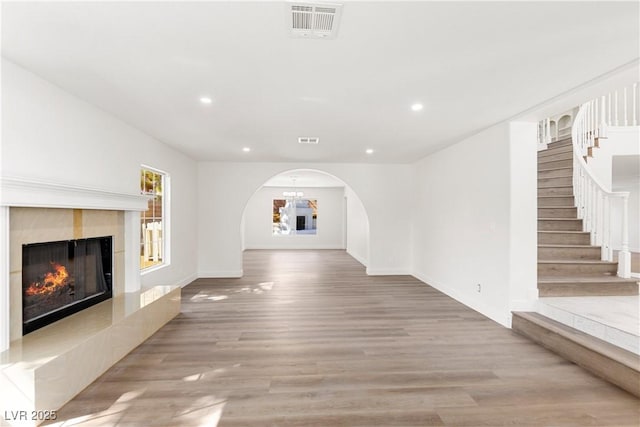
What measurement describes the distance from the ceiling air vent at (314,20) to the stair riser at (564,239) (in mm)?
4534

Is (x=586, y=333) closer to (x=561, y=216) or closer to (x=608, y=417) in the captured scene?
(x=608, y=417)

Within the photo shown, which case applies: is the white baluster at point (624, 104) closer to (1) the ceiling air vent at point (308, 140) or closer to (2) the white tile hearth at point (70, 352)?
(1) the ceiling air vent at point (308, 140)

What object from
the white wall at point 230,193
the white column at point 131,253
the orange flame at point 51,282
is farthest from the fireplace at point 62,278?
the white wall at point 230,193

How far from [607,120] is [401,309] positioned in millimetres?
5467

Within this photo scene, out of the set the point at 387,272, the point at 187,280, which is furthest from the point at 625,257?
the point at 187,280

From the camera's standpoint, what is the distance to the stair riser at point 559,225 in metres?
4.56

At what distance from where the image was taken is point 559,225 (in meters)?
4.65

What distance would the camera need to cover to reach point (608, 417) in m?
2.01

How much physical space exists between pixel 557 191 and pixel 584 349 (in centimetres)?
344

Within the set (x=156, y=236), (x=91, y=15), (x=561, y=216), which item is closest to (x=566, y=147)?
(x=561, y=216)

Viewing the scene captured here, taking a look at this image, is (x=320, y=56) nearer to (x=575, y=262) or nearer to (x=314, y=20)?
(x=314, y=20)

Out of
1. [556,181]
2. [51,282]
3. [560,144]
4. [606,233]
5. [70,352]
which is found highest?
[560,144]

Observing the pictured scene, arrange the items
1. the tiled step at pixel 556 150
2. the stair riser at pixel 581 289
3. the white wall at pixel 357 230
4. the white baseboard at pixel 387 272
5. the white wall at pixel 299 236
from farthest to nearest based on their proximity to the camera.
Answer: the white wall at pixel 299 236, the white wall at pixel 357 230, the white baseboard at pixel 387 272, the tiled step at pixel 556 150, the stair riser at pixel 581 289

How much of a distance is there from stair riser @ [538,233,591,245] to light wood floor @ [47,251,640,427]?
5.48 ft
